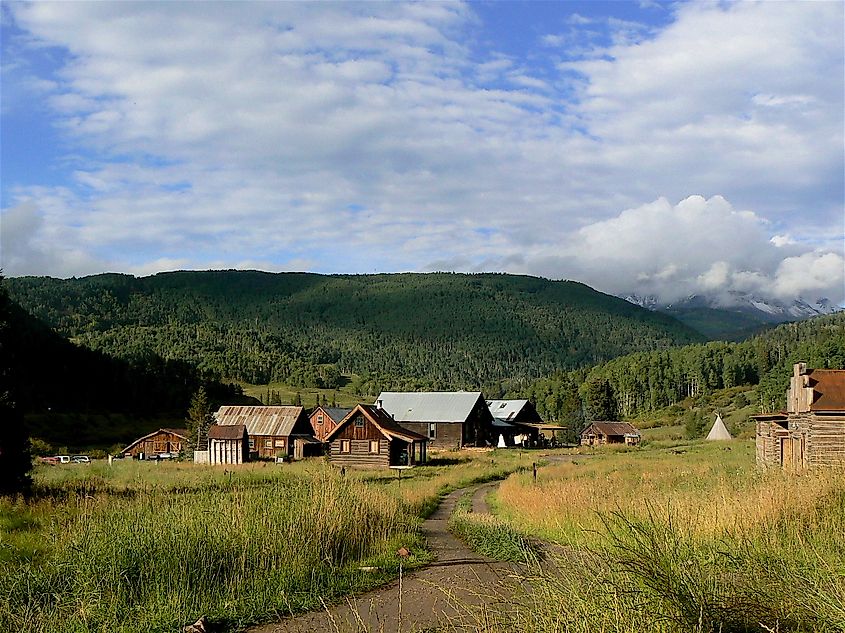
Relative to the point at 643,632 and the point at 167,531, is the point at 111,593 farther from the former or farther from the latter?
the point at 643,632

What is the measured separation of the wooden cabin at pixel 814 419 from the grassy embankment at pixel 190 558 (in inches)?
752

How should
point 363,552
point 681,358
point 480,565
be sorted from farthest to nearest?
point 681,358
point 363,552
point 480,565

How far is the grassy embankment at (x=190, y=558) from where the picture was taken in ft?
33.4

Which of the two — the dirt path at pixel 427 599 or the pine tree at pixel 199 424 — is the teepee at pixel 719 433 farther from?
the dirt path at pixel 427 599

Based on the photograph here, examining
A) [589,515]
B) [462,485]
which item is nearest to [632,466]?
[462,485]

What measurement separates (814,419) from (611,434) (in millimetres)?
59535

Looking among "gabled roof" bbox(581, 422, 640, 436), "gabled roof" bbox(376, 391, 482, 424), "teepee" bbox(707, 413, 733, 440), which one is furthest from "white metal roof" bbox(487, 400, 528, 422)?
"teepee" bbox(707, 413, 733, 440)

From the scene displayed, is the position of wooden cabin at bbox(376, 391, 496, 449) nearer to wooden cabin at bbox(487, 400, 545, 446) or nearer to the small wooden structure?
wooden cabin at bbox(487, 400, 545, 446)

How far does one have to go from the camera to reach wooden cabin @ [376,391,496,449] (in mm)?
79312

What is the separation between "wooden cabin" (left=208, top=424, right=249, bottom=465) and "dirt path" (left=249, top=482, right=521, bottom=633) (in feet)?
161

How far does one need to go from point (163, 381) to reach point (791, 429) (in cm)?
11777

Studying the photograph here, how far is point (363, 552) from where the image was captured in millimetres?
14805

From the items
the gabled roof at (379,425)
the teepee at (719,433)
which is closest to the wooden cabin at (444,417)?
the gabled roof at (379,425)

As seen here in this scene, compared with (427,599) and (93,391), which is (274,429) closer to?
(93,391)
